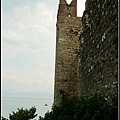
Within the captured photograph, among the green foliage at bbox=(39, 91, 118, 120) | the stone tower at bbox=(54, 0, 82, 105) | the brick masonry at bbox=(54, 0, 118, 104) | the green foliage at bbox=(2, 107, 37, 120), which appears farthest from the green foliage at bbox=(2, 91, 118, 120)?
the stone tower at bbox=(54, 0, 82, 105)

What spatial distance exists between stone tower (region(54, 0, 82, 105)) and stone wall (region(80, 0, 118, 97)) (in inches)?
203

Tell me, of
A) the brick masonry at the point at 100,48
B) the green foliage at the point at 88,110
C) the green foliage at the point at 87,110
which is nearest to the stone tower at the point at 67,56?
the brick masonry at the point at 100,48

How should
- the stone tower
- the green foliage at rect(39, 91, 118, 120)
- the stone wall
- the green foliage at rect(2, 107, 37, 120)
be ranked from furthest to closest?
the stone tower, the green foliage at rect(2, 107, 37, 120), the stone wall, the green foliage at rect(39, 91, 118, 120)

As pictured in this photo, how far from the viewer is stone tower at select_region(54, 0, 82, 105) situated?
12.4 metres

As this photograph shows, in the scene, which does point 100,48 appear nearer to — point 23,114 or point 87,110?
point 87,110

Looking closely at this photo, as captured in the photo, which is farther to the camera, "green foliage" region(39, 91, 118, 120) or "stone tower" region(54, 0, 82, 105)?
"stone tower" region(54, 0, 82, 105)

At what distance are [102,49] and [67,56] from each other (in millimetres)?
7304

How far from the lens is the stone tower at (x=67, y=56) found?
40.8ft

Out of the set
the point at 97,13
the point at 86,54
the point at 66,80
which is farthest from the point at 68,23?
the point at 97,13

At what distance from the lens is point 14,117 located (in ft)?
35.5

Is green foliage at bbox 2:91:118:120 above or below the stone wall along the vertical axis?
below

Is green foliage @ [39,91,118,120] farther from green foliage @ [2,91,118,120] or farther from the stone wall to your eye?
the stone wall

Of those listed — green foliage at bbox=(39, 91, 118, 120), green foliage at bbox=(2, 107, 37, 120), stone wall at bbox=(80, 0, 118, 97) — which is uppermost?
stone wall at bbox=(80, 0, 118, 97)

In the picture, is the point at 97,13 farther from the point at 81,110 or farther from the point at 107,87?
the point at 81,110
